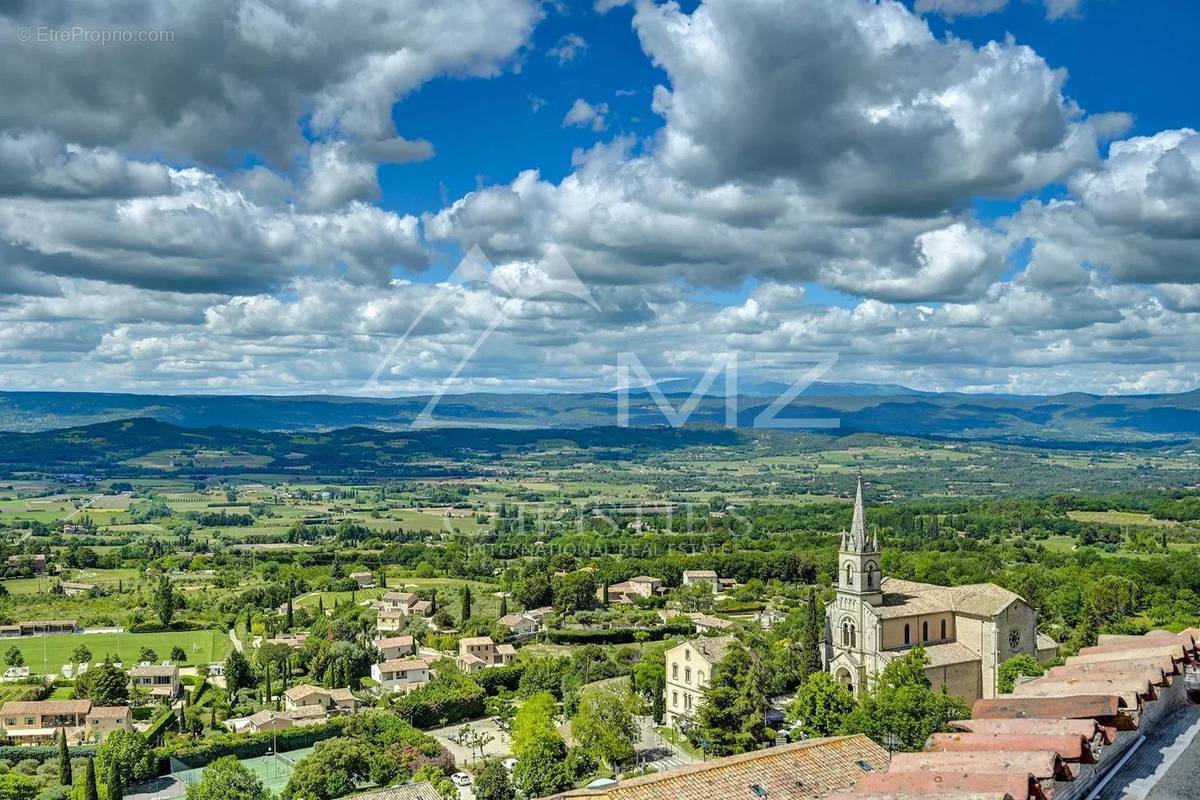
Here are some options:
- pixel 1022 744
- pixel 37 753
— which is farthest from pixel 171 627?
pixel 1022 744

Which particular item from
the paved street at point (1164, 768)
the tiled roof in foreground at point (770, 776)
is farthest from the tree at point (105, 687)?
the paved street at point (1164, 768)

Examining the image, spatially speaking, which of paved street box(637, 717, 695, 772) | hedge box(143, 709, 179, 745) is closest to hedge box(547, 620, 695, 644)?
paved street box(637, 717, 695, 772)

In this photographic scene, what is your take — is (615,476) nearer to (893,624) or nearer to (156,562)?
(156,562)

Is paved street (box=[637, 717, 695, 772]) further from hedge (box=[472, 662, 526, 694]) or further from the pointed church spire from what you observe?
the pointed church spire

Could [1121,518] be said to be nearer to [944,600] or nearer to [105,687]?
[944,600]

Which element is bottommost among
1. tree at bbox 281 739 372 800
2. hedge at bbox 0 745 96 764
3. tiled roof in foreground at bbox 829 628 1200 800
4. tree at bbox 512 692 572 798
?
hedge at bbox 0 745 96 764

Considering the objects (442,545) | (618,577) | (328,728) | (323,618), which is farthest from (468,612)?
(442,545)

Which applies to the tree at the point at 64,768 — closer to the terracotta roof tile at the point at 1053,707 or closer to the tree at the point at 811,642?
the tree at the point at 811,642
